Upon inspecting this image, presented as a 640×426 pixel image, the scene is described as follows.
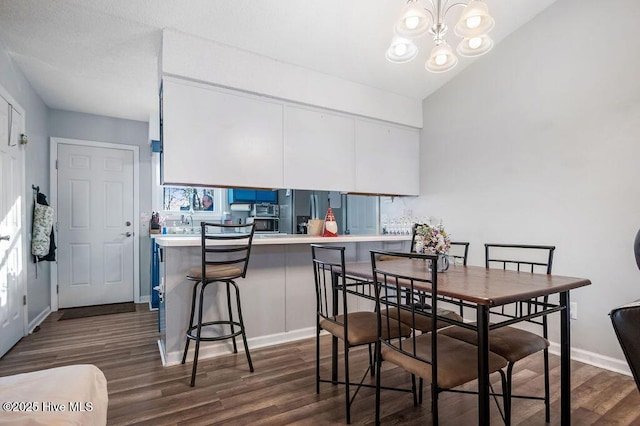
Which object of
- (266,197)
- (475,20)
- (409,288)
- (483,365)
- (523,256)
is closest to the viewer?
(483,365)

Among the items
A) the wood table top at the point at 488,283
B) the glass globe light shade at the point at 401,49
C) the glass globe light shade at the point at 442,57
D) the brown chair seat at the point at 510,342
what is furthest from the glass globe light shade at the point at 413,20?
the brown chair seat at the point at 510,342

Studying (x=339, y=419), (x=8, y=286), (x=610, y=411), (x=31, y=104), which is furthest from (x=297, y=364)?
(x=31, y=104)

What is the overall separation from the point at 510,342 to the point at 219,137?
2.60 metres

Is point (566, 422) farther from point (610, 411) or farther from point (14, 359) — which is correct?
point (14, 359)

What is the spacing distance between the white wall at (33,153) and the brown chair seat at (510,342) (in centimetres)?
400

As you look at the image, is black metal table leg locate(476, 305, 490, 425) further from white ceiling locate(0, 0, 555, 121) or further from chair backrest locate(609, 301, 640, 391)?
white ceiling locate(0, 0, 555, 121)

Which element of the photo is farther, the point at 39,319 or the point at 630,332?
the point at 39,319

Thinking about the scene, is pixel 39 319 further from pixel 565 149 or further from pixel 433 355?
pixel 565 149

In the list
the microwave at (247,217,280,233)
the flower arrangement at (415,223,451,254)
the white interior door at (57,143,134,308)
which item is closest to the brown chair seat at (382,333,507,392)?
the flower arrangement at (415,223,451,254)

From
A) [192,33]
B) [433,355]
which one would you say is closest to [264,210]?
[192,33]

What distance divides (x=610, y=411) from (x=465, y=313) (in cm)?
181

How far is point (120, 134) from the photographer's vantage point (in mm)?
4602

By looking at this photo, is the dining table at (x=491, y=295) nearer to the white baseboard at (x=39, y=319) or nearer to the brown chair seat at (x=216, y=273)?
the brown chair seat at (x=216, y=273)

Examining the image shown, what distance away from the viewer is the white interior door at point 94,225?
4.29 metres
